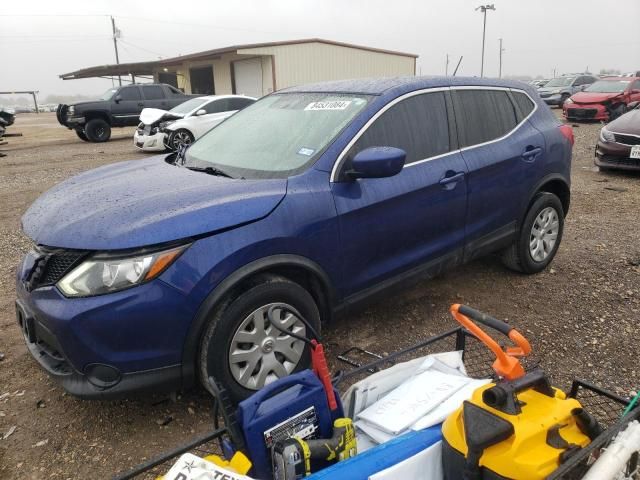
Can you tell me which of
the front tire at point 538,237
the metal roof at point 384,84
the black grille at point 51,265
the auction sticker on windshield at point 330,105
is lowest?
the front tire at point 538,237

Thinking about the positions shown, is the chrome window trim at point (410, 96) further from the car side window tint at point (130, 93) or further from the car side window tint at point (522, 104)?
the car side window tint at point (130, 93)

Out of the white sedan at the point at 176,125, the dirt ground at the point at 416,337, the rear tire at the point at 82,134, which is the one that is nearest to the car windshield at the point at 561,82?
the white sedan at the point at 176,125

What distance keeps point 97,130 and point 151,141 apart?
4719mm

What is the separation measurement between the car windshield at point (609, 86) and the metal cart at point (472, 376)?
54.3 ft

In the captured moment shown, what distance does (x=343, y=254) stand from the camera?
2787 millimetres

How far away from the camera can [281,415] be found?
5.68 ft

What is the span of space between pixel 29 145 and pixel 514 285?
16492mm

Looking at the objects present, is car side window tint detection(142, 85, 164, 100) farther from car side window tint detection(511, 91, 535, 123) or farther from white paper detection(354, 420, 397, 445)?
white paper detection(354, 420, 397, 445)

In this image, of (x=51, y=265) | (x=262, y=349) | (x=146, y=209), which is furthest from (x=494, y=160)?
(x=51, y=265)

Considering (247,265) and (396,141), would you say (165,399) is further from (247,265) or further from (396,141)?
(396,141)

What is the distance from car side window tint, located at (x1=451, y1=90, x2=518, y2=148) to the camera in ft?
11.6

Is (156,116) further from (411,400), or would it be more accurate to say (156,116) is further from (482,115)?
(411,400)

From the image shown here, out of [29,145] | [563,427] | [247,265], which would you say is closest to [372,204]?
[247,265]

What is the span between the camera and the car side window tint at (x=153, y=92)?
649 inches
